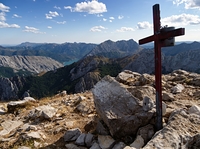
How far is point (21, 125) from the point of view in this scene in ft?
33.6

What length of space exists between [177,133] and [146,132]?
148cm

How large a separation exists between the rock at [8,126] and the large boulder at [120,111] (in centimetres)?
565

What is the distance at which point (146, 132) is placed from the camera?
6602 mm

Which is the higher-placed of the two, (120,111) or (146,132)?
(120,111)

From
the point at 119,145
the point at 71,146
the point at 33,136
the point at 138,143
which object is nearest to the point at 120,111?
the point at 119,145

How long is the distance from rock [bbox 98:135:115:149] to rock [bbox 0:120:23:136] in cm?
574

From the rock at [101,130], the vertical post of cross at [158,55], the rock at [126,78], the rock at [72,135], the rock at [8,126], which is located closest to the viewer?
the vertical post of cross at [158,55]

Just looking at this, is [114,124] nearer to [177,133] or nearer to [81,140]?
[81,140]

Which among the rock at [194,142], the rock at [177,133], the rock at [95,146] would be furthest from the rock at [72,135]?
the rock at [194,142]

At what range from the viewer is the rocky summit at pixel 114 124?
555 centimetres

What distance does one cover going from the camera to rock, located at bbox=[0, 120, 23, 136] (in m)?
9.52

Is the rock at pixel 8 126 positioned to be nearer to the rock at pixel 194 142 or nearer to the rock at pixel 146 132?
the rock at pixel 146 132

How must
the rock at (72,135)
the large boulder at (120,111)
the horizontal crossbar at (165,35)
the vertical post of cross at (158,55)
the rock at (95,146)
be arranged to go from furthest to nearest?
the rock at (72,135), the large boulder at (120,111), the rock at (95,146), the vertical post of cross at (158,55), the horizontal crossbar at (165,35)

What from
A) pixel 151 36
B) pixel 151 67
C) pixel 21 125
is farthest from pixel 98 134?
pixel 151 67
